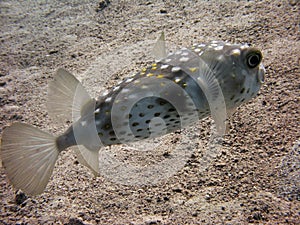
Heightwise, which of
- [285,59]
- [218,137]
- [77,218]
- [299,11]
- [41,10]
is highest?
[299,11]

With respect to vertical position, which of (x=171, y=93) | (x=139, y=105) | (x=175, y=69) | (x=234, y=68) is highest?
(x=234, y=68)

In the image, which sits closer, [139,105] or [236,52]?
[139,105]

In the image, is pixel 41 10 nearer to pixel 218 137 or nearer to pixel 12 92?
pixel 12 92

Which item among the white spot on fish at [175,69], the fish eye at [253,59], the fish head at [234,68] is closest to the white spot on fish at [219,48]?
the fish head at [234,68]

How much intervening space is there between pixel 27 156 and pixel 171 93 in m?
0.88

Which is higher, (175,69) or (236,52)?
(236,52)

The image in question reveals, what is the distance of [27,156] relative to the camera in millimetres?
1563

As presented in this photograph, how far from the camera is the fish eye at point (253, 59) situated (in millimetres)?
1589

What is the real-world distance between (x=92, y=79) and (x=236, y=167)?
178cm

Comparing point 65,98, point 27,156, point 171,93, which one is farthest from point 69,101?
point 171,93

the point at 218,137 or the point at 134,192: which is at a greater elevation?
the point at 218,137

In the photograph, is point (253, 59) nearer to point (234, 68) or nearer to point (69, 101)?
point (234, 68)

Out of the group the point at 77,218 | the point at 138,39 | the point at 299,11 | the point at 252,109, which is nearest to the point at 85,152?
the point at 77,218

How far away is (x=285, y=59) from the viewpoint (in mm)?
2369
